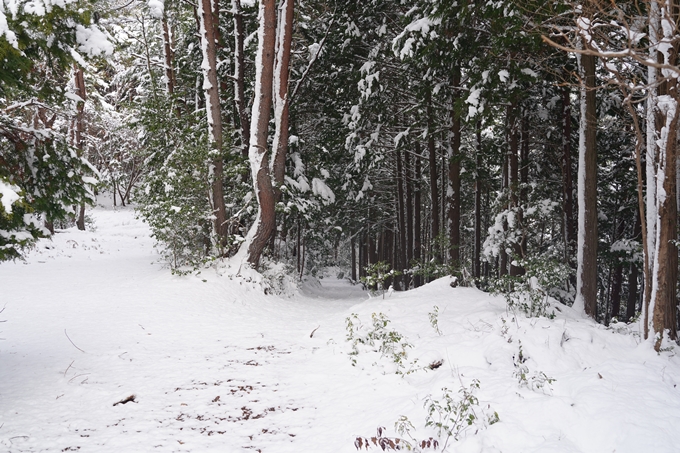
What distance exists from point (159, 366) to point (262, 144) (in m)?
6.51

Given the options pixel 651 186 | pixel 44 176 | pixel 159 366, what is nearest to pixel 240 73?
pixel 44 176

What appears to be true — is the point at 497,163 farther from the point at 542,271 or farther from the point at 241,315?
the point at 241,315

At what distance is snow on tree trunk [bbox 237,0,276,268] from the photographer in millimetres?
10539

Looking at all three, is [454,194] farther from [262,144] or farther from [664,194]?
[664,194]

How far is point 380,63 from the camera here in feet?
43.4

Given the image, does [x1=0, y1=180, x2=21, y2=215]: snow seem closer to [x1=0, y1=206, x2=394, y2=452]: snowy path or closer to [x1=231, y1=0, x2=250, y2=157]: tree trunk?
[x1=0, y1=206, x2=394, y2=452]: snowy path

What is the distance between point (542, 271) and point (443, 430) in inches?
193

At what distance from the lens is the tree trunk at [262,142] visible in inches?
415

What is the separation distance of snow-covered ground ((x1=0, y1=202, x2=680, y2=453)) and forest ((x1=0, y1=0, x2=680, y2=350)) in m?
1.16

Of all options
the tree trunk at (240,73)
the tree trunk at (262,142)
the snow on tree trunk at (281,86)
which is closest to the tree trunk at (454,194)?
the snow on tree trunk at (281,86)

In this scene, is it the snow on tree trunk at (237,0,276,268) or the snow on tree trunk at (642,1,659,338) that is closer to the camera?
the snow on tree trunk at (642,1,659,338)

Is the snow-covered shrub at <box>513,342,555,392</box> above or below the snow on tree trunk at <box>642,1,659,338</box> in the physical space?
below

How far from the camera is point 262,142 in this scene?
10711 mm

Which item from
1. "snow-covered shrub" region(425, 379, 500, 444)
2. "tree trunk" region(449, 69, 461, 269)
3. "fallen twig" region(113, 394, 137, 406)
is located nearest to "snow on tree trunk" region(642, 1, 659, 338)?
"snow-covered shrub" region(425, 379, 500, 444)
